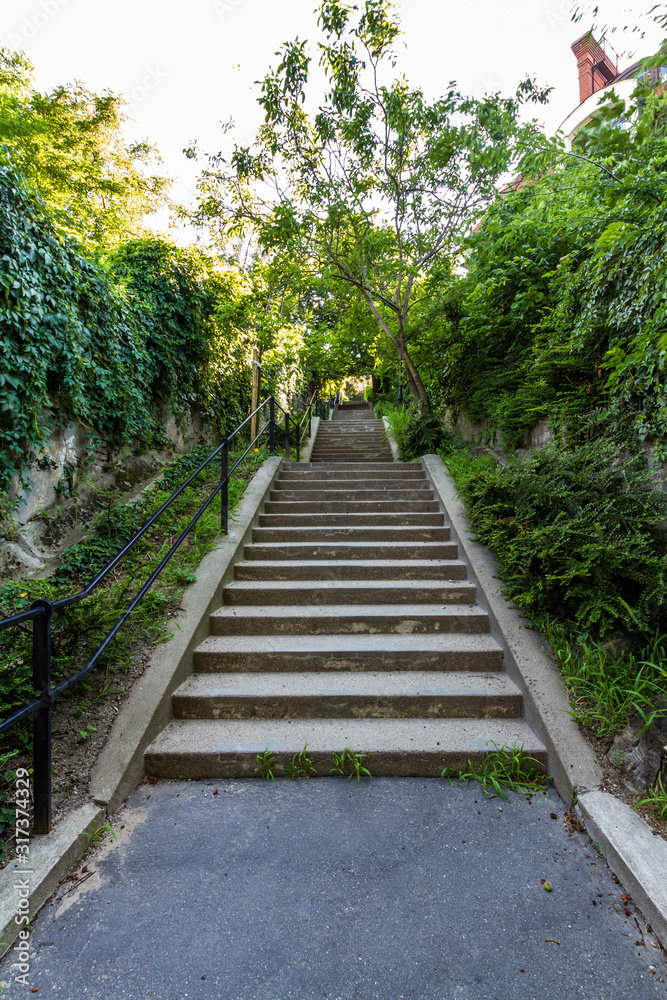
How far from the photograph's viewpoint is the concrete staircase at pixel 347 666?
226 centimetres

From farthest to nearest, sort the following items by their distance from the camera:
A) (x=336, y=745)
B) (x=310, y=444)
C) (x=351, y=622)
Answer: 1. (x=310, y=444)
2. (x=351, y=622)
3. (x=336, y=745)

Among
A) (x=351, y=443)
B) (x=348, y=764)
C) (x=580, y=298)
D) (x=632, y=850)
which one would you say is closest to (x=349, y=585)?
(x=348, y=764)

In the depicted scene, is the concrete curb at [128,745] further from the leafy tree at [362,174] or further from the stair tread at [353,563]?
the leafy tree at [362,174]

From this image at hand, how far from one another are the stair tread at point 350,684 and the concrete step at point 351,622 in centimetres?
37

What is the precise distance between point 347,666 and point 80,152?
1118 cm

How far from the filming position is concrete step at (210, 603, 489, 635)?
3.13 m

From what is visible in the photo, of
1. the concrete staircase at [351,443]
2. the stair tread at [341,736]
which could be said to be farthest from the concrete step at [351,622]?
the concrete staircase at [351,443]

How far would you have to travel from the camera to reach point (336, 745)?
228 cm

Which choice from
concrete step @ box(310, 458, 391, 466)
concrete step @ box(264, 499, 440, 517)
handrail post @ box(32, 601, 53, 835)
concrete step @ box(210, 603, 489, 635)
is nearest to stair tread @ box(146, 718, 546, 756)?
handrail post @ box(32, 601, 53, 835)

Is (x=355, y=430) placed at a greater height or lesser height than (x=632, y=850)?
greater

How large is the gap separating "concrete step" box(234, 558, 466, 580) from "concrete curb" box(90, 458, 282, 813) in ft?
0.81

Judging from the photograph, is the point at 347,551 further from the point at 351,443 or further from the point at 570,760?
the point at 351,443

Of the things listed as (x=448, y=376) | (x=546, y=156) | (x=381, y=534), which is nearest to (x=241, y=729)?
(x=381, y=534)

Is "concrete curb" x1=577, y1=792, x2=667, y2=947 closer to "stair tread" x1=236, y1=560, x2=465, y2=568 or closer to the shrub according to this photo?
the shrub
